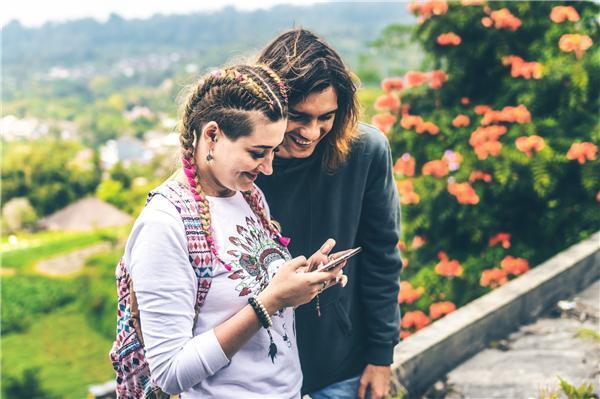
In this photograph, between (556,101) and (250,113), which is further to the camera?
(556,101)

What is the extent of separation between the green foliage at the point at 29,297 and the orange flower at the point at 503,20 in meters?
38.2

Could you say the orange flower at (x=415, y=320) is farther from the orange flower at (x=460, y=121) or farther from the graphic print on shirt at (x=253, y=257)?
the graphic print on shirt at (x=253, y=257)

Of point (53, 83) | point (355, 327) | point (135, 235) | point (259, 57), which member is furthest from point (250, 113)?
point (53, 83)

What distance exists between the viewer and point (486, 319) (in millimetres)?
3410

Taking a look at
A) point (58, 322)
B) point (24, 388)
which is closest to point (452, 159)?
point (24, 388)

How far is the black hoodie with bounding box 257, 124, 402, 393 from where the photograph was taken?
189 cm

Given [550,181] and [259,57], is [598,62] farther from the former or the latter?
[259,57]

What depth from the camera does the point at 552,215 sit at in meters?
4.73

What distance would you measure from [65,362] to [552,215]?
3018cm

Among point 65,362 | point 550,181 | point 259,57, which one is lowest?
point 65,362

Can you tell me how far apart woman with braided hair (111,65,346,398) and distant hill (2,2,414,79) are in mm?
76643

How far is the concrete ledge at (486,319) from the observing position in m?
3.00

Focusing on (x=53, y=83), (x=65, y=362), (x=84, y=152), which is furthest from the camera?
(x=53, y=83)

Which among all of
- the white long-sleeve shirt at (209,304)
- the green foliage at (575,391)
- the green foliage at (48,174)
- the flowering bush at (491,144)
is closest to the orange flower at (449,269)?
the flowering bush at (491,144)
